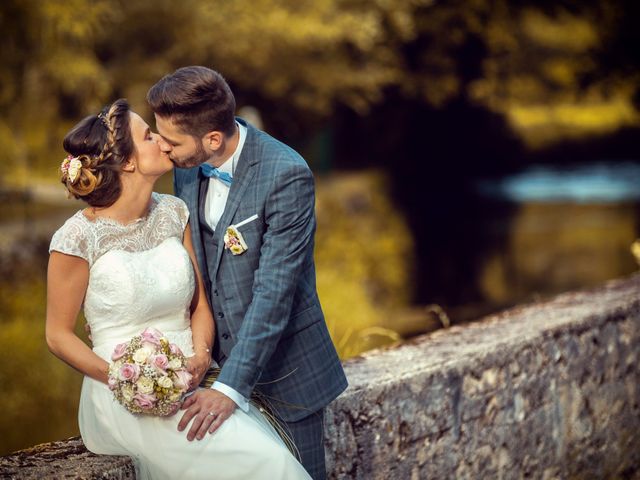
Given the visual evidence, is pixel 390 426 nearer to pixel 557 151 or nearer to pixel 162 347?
pixel 162 347

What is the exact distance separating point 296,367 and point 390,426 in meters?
0.59

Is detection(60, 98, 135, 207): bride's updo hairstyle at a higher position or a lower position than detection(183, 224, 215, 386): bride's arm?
higher

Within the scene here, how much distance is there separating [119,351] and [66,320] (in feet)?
0.78

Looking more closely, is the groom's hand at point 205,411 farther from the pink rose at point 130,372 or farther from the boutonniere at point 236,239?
the boutonniere at point 236,239

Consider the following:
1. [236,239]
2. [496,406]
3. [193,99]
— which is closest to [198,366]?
[236,239]

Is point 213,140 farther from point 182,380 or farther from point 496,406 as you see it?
point 496,406

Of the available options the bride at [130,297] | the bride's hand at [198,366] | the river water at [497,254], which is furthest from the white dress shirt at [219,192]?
the river water at [497,254]

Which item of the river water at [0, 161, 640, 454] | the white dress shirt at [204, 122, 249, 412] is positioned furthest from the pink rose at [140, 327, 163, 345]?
the river water at [0, 161, 640, 454]

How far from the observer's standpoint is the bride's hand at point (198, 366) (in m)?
2.68

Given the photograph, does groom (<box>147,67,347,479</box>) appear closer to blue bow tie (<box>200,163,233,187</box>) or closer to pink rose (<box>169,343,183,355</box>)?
blue bow tie (<box>200,163,233,187</box>)

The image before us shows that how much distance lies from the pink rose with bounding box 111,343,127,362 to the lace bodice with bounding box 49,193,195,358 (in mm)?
196

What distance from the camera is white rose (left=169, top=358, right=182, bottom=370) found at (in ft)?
7.96

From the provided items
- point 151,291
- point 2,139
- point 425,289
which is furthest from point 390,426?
point 425,289

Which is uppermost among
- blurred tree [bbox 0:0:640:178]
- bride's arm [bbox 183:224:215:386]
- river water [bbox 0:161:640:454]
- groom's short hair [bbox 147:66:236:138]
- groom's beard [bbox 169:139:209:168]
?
groom's short hair [bbox 147:66:236:138]
